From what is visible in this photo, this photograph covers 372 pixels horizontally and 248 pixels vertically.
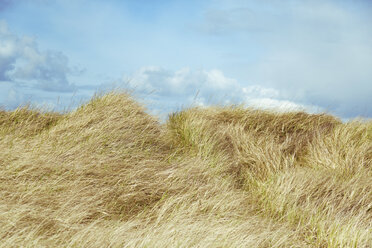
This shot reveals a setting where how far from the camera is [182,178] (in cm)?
457

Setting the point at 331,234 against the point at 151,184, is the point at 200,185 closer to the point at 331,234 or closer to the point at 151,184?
the point at 151,184

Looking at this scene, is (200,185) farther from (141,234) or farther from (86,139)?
(86,139)

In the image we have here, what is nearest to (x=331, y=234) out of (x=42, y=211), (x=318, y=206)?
(x=318, y=206)

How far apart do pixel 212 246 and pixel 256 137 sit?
342cm

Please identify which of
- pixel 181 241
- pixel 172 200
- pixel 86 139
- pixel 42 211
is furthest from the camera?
pixel 86 139

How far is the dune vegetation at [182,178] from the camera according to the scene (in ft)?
11.1

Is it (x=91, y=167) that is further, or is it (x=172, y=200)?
(x=91, y=167)

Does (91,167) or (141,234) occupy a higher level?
(91,167)

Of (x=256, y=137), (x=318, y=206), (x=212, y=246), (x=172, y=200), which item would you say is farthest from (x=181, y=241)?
(x=256, y=137)

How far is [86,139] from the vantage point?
5.34 meters

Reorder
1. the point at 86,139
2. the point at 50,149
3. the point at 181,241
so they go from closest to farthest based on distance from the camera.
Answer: the point at 181,241 → the point at 50,149 → the point at 86,139

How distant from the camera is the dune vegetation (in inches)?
133

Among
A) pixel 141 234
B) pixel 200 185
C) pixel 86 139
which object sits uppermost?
pixel 86 139

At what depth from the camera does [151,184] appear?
4.32m
